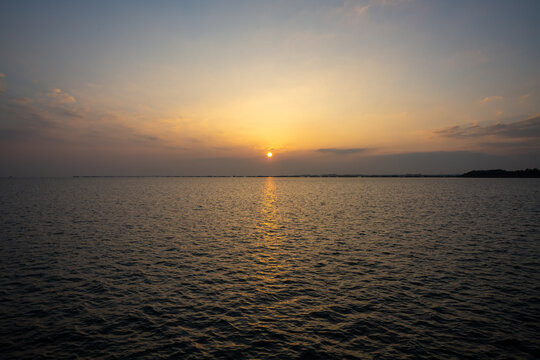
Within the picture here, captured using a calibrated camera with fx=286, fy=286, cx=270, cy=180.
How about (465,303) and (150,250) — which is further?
(150,250)

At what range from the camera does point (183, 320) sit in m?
18.4

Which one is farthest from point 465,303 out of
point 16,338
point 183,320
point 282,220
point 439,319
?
point 282,220

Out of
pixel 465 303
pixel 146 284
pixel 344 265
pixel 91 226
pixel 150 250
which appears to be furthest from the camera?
pixel 91 226

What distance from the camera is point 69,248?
35.7m

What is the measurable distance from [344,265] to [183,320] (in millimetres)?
17236

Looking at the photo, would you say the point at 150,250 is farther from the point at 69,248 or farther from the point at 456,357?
the point at 456,357

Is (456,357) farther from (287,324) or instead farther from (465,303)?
(287,324)

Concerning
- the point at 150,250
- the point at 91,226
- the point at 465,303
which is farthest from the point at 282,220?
the point at 465,303

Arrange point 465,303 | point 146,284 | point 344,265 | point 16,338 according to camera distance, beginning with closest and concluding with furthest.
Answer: point 16,338
point 465,303
point 146,284
point 344,265

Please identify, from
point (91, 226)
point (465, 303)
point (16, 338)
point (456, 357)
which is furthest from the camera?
point (91, 226)

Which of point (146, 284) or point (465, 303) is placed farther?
point (146, 284)

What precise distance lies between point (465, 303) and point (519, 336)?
167 inches

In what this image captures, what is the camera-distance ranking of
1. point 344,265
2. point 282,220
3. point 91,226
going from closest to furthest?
point 344,265
point 91,226
point 282,220

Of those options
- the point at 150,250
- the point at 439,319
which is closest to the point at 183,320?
the point at 439,319
